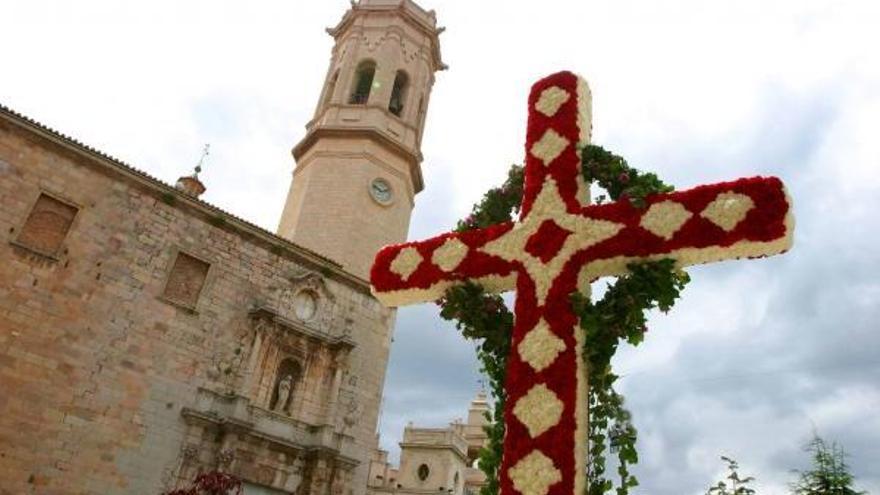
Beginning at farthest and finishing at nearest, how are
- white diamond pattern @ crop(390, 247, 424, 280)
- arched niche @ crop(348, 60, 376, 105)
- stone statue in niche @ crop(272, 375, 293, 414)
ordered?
arched niche @ crop(348, 60, 376, 105) < stone statue in niche @ crop(272, 375, 293, 414) < white diamond pattern @ crop(390, 247, 424, 280)

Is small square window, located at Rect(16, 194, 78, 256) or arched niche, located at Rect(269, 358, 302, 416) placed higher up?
small square window, located at Rect(16, 194, 78, 256)

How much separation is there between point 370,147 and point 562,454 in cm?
2117

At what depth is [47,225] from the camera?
15391mm

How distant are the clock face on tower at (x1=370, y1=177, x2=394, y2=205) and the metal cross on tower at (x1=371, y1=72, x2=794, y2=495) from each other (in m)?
18.1

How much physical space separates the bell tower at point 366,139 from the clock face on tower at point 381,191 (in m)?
0.04

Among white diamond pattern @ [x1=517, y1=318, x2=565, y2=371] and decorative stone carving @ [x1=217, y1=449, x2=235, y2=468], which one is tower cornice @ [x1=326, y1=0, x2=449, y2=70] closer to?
decorative stone carving @ [x1=217, y1=449, x2=235, y2=468]

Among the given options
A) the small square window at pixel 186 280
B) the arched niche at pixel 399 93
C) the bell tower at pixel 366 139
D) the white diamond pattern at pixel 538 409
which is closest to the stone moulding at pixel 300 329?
the small square window at pixel 186 280

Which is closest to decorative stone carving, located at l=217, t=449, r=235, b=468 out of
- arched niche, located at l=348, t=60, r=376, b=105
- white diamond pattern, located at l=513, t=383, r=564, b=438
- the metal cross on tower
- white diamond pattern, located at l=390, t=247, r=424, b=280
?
the metal cross on tower

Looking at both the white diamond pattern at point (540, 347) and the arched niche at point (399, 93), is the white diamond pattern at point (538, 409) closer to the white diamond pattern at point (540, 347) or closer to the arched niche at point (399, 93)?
the white diamond pattern at point (540, 347)

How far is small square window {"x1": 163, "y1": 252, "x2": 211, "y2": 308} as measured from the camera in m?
16.8

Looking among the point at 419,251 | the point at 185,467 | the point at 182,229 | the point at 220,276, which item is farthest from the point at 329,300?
the point at 419,251

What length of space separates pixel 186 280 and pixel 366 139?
954 cm

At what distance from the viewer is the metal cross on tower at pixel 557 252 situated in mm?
4008

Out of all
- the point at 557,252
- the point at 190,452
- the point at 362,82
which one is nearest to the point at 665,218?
the point at 557,252
